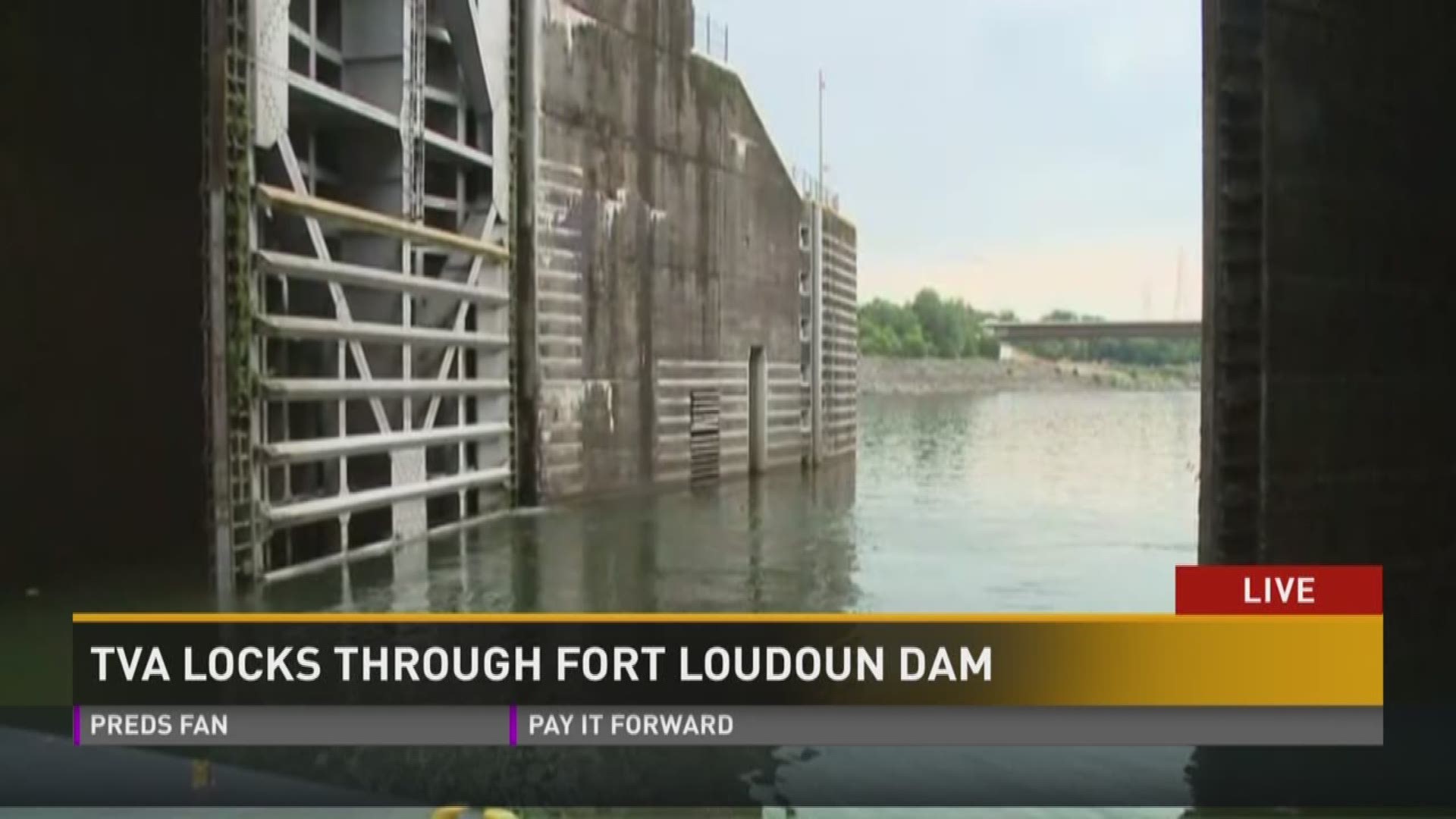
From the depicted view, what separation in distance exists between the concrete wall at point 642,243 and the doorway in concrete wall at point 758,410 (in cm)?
31

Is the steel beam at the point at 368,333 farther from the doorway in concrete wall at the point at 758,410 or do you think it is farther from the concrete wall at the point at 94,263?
the doorway in concrete wall at the point at 758,410

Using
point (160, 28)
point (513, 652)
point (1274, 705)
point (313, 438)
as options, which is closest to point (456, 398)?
point (313, 438)

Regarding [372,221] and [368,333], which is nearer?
[368,333]

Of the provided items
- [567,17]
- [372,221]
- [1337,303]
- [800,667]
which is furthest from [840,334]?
[800,667]

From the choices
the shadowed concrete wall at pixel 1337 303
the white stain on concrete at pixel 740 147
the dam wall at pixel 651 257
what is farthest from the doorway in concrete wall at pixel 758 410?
the shadowed concrete wall at pixel 1337 303

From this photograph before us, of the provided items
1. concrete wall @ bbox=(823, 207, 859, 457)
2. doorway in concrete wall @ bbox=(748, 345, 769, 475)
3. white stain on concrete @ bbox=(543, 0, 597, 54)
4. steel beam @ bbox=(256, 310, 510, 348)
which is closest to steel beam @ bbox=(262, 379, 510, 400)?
steel beam @ bbox=(256, 310, 510, 348)

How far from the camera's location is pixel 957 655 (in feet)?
15.2

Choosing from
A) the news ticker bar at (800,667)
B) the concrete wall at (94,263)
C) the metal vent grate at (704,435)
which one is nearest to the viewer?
the news ticker bar at (800,667)

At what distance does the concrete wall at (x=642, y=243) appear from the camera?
13.2m

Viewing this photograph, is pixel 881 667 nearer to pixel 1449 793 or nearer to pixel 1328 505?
pixel 1449 793

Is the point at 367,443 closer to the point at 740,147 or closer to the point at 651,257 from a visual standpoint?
the point at 651,257

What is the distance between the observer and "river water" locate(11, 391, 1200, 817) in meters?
4.84

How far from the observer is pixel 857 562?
10211mm

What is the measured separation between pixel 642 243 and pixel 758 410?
4209 millimetres
